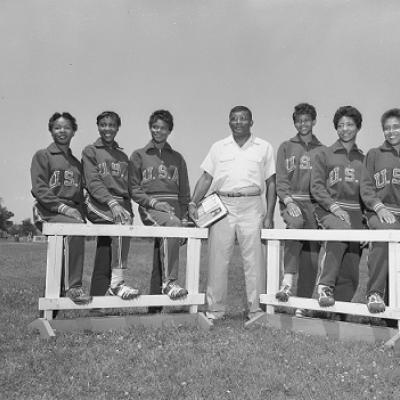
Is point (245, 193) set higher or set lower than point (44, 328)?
higher

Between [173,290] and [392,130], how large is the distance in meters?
3.11

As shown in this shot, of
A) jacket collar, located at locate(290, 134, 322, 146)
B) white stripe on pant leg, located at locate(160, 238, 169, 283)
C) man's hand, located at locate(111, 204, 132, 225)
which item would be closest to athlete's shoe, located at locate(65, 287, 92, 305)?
man's hand, located at locate(111, 204, 132, 225)

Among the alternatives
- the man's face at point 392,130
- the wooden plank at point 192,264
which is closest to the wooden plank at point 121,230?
the wooden plank at point 192,264

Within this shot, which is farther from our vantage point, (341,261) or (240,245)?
(240,245)

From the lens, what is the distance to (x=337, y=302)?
19.6ft

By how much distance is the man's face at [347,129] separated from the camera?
256 inches

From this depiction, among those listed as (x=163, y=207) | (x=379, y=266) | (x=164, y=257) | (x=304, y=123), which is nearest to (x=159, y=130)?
(x=163, y=207)

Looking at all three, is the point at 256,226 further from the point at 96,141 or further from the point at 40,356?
the point at 40,356

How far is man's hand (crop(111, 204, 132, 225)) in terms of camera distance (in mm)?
6320

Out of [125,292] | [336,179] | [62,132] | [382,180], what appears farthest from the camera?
[62,132]

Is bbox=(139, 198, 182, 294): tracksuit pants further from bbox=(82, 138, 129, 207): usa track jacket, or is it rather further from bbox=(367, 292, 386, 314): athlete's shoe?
bbox=(367, 292, 386, 314): athlete's shoe

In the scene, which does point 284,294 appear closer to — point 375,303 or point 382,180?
point 375,303

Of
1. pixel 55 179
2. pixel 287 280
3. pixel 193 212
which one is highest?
pixel 55 179

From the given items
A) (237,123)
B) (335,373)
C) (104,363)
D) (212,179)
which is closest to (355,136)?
(237,123)
